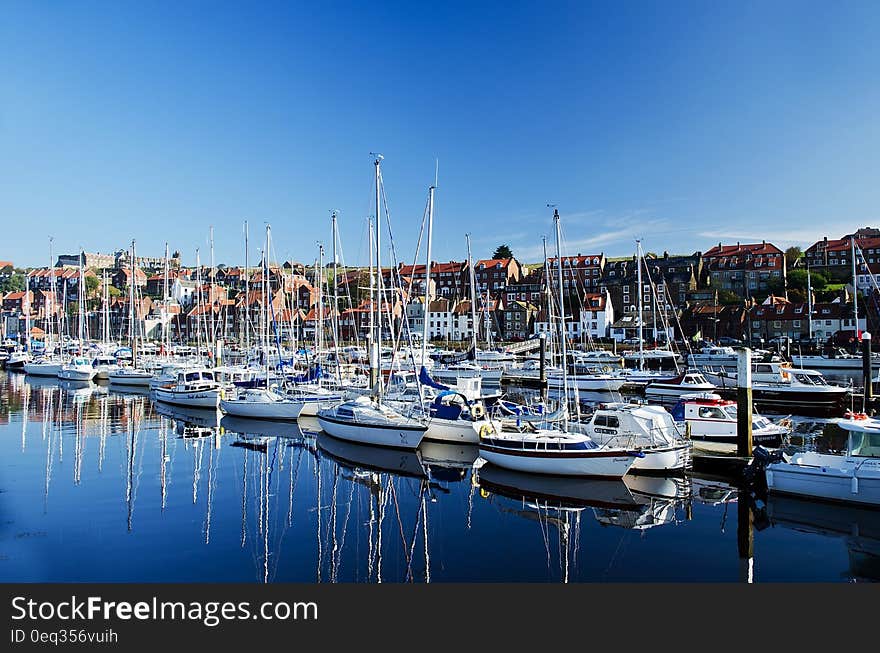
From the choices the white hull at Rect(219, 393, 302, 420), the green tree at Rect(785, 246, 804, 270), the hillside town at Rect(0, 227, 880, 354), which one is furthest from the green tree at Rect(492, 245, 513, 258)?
the white hull at Rect(219, 393, 302, 420)

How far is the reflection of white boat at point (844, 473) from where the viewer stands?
15.6m

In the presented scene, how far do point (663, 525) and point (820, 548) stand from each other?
316cm

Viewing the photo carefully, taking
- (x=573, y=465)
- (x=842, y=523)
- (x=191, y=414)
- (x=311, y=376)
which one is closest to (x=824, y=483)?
(x=842, y=523)

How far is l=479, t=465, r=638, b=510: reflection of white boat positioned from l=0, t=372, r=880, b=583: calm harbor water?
0.26ft

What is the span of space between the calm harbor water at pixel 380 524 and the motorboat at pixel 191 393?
1224 cm

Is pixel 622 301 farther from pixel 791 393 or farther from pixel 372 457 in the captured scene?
pixel 372 457

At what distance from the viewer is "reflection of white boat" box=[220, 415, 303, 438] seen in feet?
93.5

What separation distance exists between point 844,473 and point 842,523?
5.27ft

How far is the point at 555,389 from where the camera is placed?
49.4 meters

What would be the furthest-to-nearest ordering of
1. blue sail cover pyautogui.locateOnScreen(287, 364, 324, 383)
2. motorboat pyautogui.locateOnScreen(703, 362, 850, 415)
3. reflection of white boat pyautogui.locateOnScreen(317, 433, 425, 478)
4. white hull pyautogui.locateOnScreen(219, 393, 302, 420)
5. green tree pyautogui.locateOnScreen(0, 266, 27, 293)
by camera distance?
1. green tree pyautogui.locateOnScreen(0, 266, 27, 293)
2. blue sail cover pyautogui.locateOnScreen(287, 364, 324, 383)
3. motorboat pyautogui.locateOnScreen(703, 362, 850, 415)
4. white hull pyautogui.locateOnScreen(219, 393, 302, 420)
5. reflection of white boat pyautogui.locateOnScreen(317, 433, 425, 478)

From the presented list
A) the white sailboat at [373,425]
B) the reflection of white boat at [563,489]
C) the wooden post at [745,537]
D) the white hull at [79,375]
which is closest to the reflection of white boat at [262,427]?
the white sailboat at [373,425]

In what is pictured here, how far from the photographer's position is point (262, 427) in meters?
30.4

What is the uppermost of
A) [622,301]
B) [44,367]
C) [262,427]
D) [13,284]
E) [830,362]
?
[13,284]

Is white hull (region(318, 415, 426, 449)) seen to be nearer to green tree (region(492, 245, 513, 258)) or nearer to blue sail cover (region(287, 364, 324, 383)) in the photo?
blue sail cover (region(287, 364, 324, 383))
